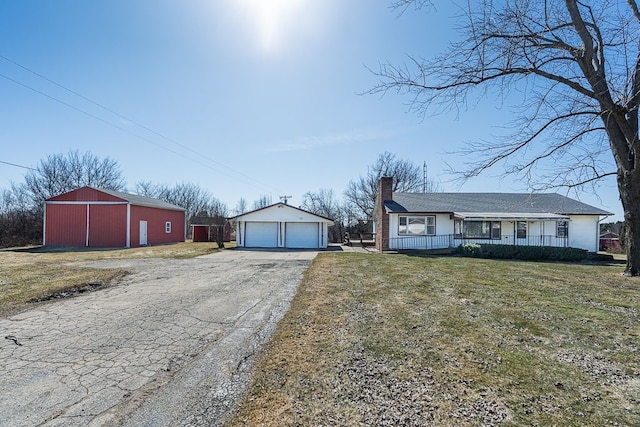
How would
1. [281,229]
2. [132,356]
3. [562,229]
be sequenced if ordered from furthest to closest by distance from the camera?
1. [281,229]
2. [562,229]
3. [132,356]

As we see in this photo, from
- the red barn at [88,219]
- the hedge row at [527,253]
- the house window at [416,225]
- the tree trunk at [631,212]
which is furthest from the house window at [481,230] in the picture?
the red barn at [88,219]

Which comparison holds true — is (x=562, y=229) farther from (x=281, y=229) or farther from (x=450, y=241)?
(x=281, y=229)

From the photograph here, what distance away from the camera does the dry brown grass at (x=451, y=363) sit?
2.45 m

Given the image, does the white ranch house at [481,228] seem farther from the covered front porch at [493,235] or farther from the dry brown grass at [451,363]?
the dry brown grass at [451,363]

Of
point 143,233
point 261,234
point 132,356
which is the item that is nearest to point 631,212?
point 132,356

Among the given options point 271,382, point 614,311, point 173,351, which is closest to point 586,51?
point 614,311

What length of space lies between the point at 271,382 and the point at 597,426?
96.7 inches

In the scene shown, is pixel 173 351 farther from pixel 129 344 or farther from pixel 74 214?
pixel 74 214

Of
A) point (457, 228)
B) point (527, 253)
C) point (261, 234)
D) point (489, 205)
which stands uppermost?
point (489, 205)

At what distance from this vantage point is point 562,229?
65.1 feet

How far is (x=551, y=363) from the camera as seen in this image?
130 inches

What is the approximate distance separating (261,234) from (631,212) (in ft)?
63.8

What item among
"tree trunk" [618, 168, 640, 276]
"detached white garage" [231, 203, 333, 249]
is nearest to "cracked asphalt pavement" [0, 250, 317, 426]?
"tree trunk" [618, 168, 640, 276]

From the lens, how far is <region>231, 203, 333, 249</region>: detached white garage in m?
23.4
